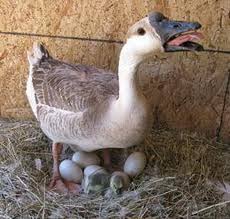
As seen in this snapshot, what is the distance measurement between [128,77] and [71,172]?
54cm

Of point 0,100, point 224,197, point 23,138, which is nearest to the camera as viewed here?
point 224,197

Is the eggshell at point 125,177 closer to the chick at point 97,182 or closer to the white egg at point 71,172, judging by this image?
the chick at point 97,182

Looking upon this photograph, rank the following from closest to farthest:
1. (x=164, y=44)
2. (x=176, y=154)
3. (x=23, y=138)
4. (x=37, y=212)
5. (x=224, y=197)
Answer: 1. (x=164, y=44)
2. (x=37, y=212)
3. (x=224, y=197)
4. (x=176, y=154)
5. (x=23, y=138)

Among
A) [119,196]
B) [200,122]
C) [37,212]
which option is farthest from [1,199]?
[200,122]

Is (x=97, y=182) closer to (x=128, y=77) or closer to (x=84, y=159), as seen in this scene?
(x=84, y=159)

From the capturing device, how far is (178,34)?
1.48m

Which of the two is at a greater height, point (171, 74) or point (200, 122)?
point (171, 74)

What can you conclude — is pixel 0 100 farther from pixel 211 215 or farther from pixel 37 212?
pixel 211 215

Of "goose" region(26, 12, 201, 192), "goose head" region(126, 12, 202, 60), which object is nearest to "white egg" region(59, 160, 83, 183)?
"goose" region(26, 12, 201, 192)

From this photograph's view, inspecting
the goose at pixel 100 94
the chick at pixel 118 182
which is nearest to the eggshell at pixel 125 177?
the chick at pixel 118 182

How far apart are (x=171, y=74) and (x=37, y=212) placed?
97 cm

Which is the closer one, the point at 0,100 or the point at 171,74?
the point at 171,74

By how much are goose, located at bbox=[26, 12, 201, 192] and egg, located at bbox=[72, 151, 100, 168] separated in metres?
0.06

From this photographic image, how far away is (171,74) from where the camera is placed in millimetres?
2201
